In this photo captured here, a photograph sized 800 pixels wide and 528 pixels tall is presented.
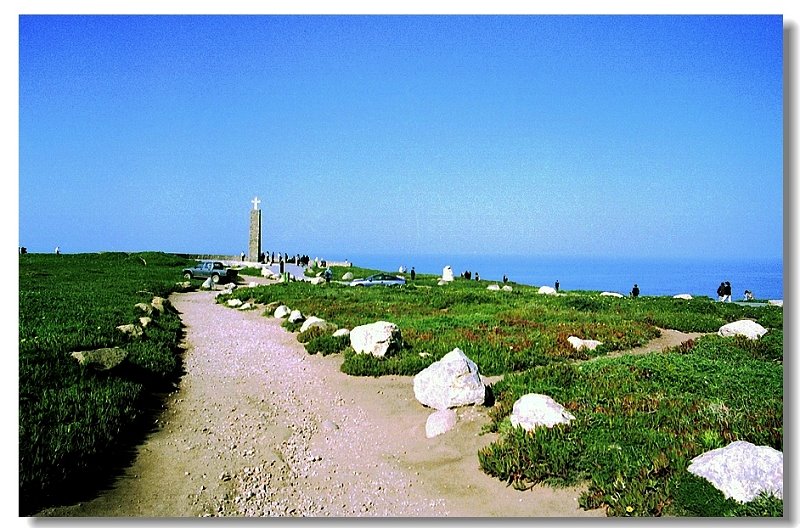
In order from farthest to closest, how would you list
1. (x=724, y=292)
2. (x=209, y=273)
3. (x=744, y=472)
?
(x=209, y=273) → (x=724, y=292) → (x=744, y=472)

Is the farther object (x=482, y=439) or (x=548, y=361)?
(x=548, y=361)

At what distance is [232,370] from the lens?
14000 mm

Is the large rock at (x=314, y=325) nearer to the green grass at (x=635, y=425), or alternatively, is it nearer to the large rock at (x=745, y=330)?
the green grass at (x=635, y=425)

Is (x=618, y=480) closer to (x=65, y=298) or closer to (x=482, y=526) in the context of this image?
(x=482, y=526)

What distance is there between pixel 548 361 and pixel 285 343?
7.74 m

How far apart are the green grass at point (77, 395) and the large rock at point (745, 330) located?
15.0m

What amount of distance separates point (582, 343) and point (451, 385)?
7.17 meters

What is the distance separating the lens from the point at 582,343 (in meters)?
16.2

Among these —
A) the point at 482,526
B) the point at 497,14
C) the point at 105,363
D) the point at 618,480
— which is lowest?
the point at 482,526

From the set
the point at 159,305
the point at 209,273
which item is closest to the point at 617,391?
the point at 159,305

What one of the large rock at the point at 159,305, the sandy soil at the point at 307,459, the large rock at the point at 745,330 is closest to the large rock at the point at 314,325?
the sandy soil at the point at 307,459

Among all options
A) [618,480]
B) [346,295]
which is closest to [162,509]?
[618,480]

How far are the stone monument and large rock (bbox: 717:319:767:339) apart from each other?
52.3 meters

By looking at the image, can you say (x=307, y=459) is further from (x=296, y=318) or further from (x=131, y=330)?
(x=296, y=318)
